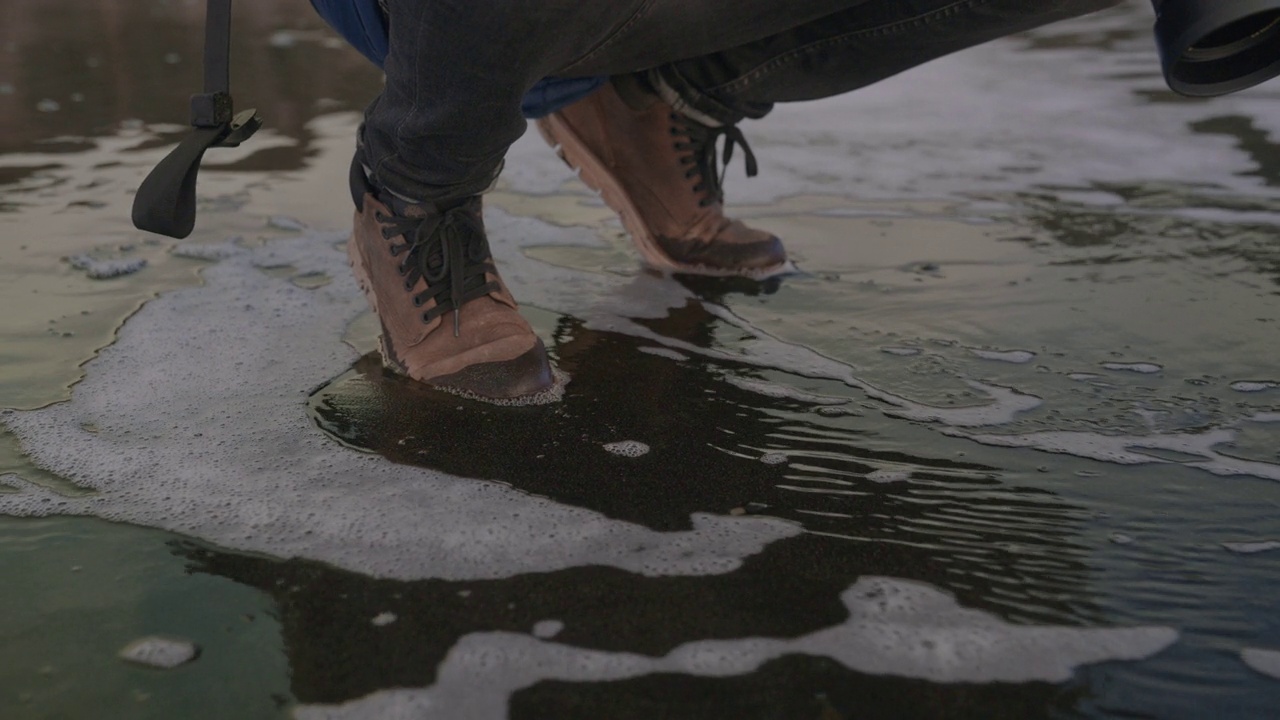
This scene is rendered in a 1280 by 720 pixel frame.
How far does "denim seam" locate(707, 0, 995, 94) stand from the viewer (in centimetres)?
171

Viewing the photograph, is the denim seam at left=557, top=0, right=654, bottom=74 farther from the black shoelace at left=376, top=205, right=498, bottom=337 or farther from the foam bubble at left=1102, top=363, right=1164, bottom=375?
the foam bubble at left=1102, top=363, right=1164, bottom=375

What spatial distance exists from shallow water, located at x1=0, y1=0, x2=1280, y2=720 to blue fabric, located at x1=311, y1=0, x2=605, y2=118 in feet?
1.15

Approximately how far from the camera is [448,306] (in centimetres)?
159

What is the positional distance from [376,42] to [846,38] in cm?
76

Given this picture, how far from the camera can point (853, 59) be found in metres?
1.85

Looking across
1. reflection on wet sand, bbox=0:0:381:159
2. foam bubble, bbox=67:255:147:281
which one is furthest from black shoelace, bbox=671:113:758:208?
reflection on wet sand, bbox=0:0:381:159

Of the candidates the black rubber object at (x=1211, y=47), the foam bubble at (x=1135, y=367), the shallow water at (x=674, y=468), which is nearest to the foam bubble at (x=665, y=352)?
the shallow water at (x=674, y=468)

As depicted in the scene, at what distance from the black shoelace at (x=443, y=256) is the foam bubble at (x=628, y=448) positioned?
326 millimetres

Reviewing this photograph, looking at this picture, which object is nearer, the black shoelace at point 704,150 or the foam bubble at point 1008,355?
the foam bubble at point 1008,355

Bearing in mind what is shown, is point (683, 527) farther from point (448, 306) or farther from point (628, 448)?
point (448, 306)

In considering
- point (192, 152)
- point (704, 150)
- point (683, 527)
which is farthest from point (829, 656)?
point (704, 150)

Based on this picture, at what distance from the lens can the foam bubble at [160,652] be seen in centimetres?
98

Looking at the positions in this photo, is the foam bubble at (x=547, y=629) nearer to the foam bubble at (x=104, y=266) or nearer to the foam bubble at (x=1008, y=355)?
the foam bubble at (x=1008, y=355)

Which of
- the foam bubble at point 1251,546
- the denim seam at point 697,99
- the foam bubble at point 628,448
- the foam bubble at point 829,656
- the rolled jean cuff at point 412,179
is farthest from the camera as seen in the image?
the denim seam at point 697,99
